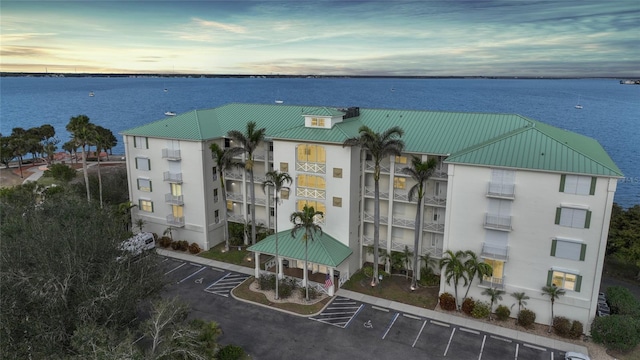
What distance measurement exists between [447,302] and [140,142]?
3954 cm

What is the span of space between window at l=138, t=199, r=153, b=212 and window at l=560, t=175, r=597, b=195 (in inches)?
1782

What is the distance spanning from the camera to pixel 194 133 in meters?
49.0

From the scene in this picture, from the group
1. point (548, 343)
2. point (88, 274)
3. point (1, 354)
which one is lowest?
point (548, 343)

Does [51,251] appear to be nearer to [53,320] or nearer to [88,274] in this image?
[88,274]

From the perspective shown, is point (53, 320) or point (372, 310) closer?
point (53, 320)

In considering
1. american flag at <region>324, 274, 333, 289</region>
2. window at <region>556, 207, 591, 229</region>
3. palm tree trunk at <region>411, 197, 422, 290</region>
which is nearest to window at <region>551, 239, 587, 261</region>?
window at <region>556, 207, 591, 229</region>

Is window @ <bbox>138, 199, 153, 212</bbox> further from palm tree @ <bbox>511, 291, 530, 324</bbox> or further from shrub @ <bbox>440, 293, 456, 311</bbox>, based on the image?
palm tree @ <bbox>511, 291, 530, 324</bbox>

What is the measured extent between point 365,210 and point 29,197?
37460 mm

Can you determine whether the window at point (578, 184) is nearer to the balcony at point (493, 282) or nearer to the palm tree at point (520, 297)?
the balcony at point (493, 282)

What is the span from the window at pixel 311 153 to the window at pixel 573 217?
69.4ft

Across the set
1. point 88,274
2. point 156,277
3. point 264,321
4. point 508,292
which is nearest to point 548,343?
point 508,292

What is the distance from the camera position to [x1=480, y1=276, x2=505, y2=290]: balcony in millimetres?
36406

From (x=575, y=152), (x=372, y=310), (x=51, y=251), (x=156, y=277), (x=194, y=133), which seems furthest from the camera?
(x=194, y=133)

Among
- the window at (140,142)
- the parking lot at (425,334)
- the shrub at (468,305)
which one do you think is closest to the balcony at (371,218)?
the parking lot at (425,334)
